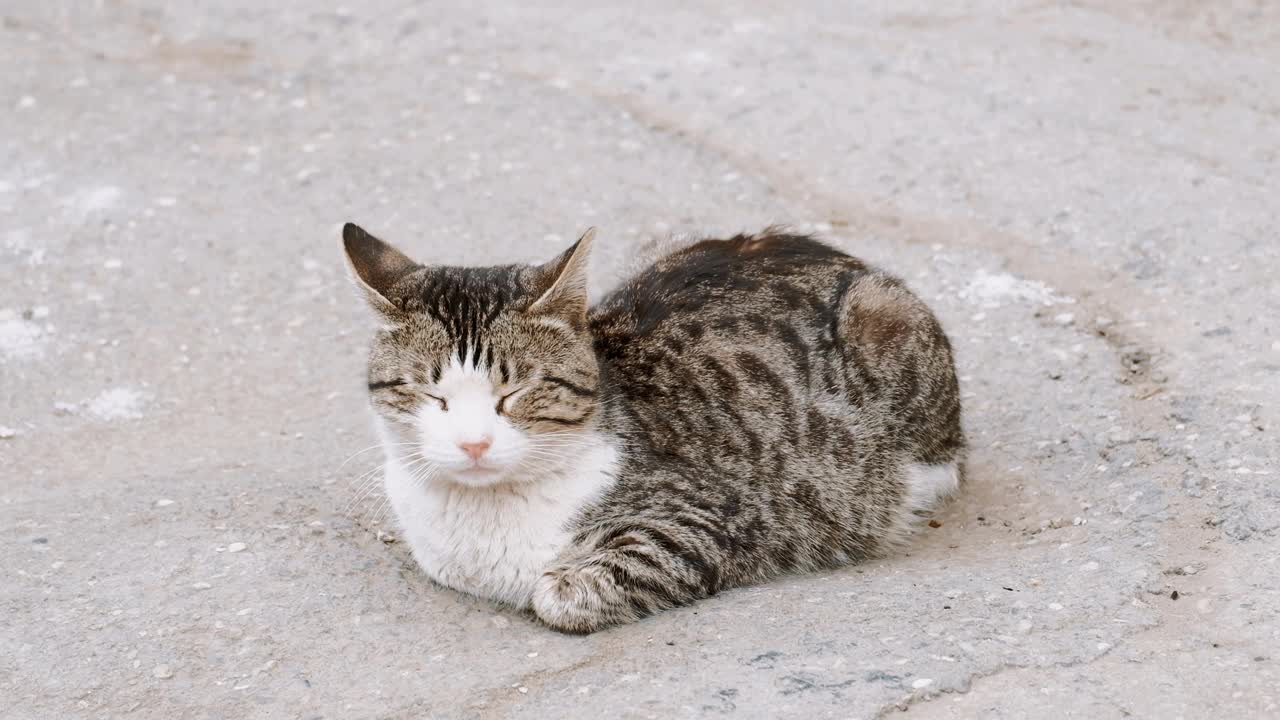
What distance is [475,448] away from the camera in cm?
447

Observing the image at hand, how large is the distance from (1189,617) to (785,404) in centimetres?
153

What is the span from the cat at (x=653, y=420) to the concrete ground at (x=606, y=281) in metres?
0.17

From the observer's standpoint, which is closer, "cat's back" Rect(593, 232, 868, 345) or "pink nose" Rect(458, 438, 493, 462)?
"pink nose" Rect(458, 438, 493, 462)

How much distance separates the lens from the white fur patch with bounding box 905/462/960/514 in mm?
5516

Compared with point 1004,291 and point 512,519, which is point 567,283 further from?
point 1004,291

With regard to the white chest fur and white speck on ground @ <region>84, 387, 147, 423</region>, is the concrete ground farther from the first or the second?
the white chest fur

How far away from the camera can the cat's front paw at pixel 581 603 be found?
15.5 ft

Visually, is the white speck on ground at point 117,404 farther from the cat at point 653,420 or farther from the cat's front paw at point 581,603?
the cat's front paw at point 581,603

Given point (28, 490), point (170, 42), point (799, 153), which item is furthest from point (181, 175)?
point (799, 153)

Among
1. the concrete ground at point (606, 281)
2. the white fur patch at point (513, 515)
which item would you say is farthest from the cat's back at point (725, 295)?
the concrete ground at point (606, 281)

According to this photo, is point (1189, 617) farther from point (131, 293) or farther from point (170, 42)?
point (170, 42)

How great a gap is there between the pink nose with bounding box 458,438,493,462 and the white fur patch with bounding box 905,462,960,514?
1781 mm

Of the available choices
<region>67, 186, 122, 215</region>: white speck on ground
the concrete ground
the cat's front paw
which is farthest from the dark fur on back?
<region>67, 186, 122, 215</region>: white speck on ground

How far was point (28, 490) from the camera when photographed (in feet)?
19.6
